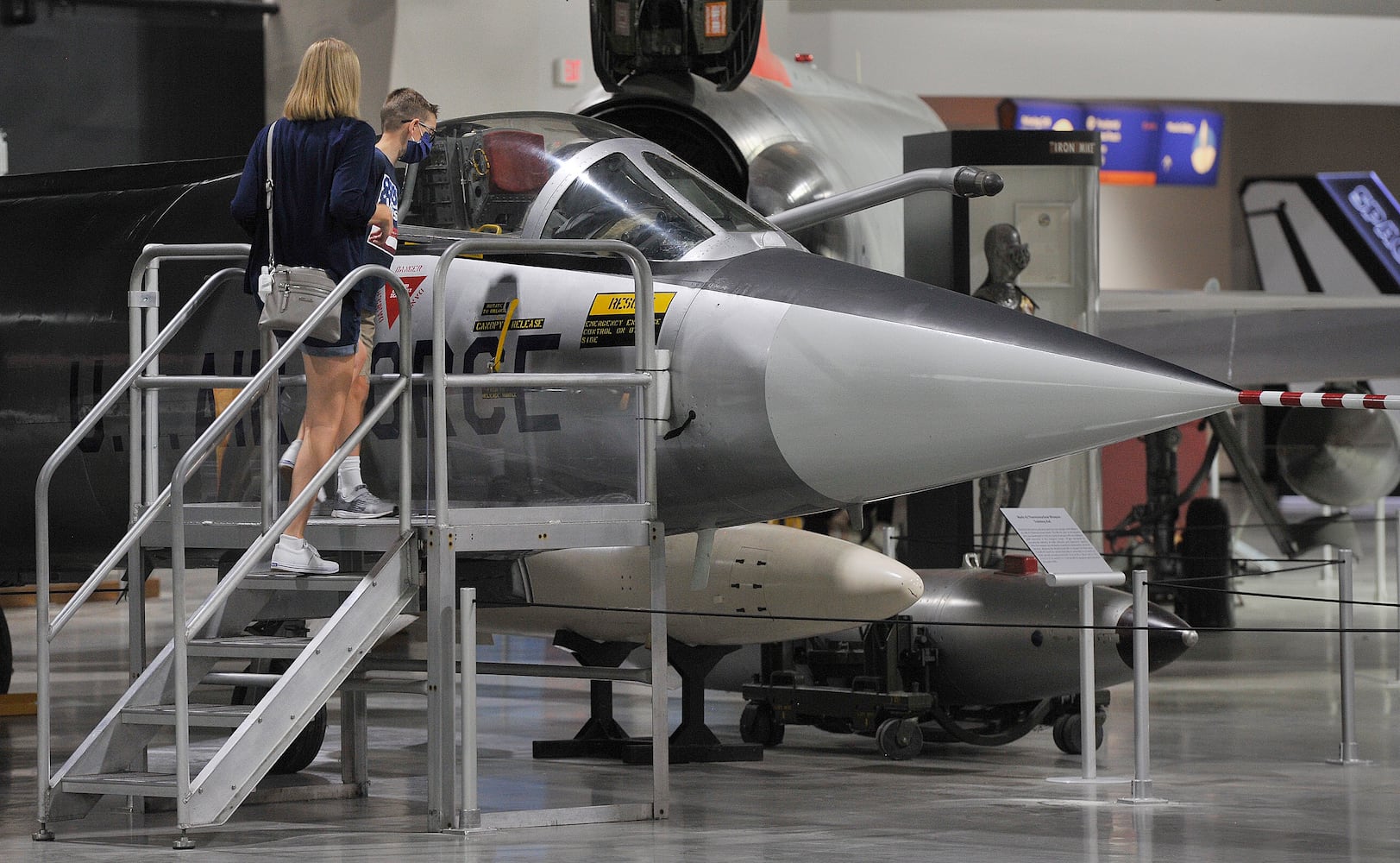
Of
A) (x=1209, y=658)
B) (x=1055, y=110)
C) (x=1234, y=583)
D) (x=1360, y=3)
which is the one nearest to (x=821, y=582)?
(x=1209, y=658)

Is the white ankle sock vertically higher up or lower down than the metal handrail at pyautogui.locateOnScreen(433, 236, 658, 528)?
lower down

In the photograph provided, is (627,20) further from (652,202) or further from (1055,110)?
(1055,110)

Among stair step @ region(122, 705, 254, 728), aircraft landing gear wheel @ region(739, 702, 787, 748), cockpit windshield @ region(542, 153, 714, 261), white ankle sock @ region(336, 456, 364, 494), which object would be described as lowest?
aircraft landing gear wheel @ region(739, 702, 787, 748)

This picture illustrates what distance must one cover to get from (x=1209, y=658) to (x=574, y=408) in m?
8.80

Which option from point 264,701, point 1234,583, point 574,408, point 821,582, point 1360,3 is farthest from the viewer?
point 1360,3

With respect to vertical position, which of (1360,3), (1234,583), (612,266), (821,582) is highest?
(1360,3)

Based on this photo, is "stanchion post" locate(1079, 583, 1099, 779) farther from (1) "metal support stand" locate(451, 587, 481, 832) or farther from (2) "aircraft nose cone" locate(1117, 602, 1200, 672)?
(1) "metal support stand" locate(451, 587, 481, 832)

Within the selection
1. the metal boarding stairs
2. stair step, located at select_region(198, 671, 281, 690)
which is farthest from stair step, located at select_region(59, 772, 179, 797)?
stair step, located at select_region(198, 671, 281, 690)

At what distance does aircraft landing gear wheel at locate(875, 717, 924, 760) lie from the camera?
914cm

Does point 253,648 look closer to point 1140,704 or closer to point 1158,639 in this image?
point 1140,704

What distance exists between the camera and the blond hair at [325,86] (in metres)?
6.74

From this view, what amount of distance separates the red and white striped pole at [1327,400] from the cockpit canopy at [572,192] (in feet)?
5.94

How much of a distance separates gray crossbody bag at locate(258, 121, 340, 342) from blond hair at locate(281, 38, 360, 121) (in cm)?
55

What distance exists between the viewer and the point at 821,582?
8812 millimetres
